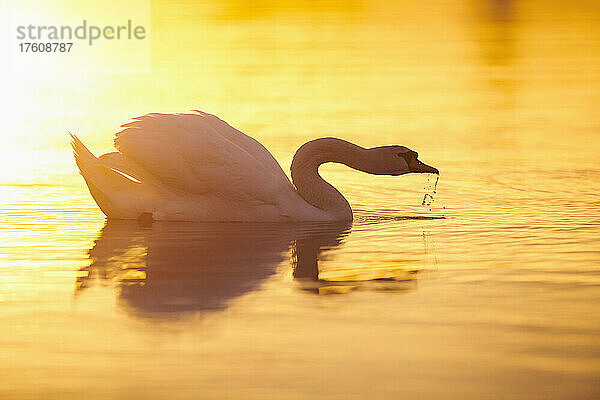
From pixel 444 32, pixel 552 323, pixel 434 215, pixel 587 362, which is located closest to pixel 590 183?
pixel 434 215

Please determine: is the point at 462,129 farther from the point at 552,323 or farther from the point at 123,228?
the point at 552,323

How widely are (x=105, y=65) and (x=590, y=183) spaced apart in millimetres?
12738

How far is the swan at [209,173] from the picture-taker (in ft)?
34.0

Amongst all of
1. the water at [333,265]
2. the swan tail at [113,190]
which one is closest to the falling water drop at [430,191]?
the water at [333,265]

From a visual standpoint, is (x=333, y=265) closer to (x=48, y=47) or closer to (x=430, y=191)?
(x=430, y=191)

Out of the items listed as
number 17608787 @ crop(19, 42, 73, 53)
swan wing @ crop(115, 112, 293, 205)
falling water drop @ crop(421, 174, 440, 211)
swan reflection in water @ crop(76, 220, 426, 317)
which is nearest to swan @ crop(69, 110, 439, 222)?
swan wing @ crop(115, 112, 293, 205)

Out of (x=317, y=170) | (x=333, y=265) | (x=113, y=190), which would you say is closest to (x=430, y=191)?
(x=317, y=170)

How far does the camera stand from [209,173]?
10.3m

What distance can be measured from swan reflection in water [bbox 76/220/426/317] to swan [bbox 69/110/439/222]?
0.15m

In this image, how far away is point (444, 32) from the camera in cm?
2678

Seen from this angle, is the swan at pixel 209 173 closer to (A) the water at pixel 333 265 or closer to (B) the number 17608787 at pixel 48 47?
(A) the water at pixel 333 265

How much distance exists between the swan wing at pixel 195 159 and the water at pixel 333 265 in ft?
1.19

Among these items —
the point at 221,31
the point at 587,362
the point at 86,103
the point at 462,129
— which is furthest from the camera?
the point at 221,31

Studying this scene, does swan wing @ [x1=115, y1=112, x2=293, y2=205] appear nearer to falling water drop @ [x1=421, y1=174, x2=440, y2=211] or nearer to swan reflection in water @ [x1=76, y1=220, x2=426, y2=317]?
swan reflection in water @ [x1=76, y1=220, x2=426, y2=317]
